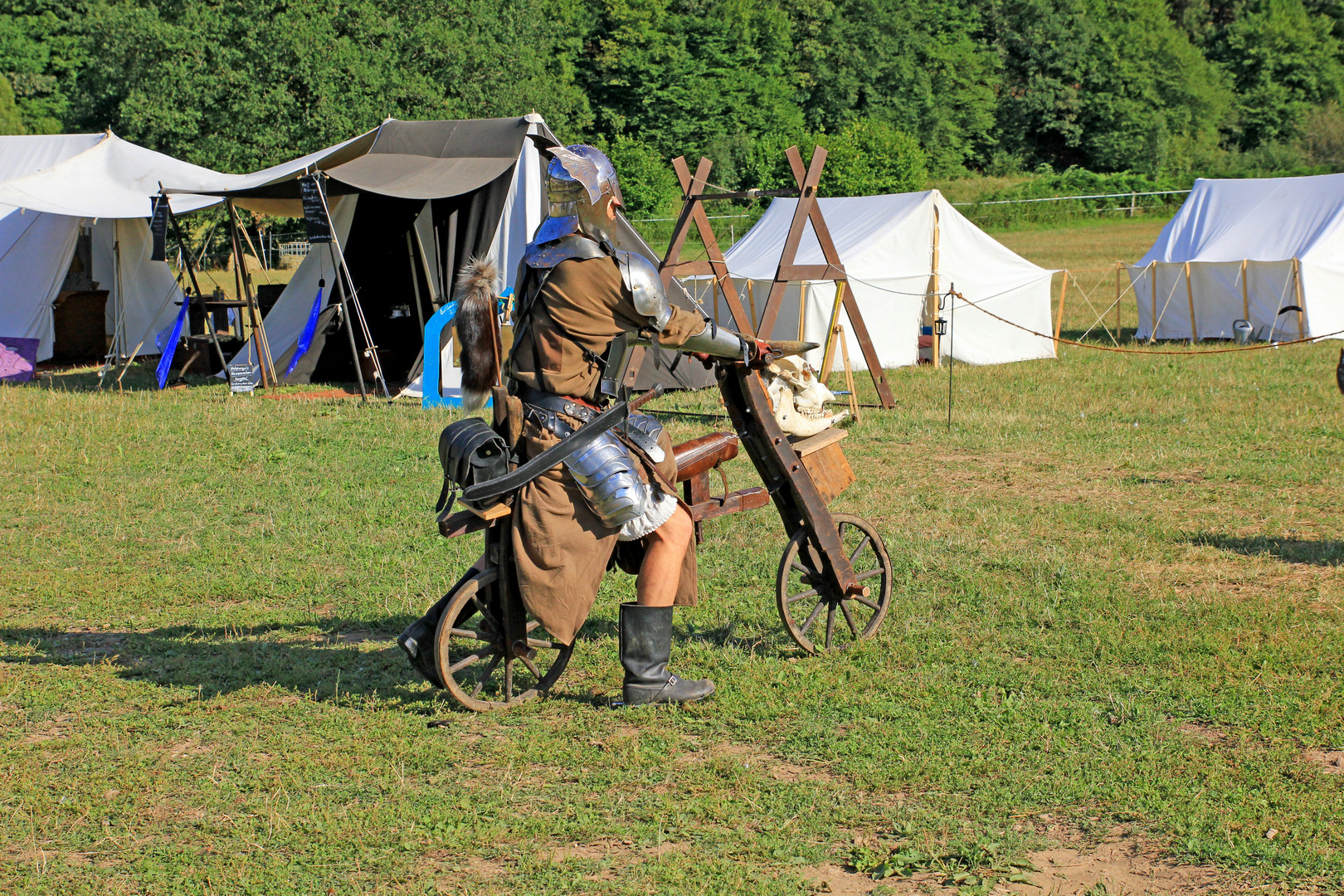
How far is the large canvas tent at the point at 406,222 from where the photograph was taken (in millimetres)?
11977

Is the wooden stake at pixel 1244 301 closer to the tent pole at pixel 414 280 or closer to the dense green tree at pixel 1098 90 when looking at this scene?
the tent pole at pixel 414 280

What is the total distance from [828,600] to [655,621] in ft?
3.16

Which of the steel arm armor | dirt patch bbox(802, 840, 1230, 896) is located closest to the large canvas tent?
the steel arm armor

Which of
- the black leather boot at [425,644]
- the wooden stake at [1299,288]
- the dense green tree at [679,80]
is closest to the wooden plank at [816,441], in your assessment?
the black leather boot at [425,644]

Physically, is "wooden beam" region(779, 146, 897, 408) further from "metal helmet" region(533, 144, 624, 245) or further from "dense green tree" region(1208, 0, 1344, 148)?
"dense green tree" region(1208, 0, 1344, 148)

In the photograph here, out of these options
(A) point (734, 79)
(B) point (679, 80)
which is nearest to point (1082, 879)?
(B) point (679, 80)

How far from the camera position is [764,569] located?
6066 mm

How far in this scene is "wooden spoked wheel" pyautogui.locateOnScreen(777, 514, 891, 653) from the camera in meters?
4.77

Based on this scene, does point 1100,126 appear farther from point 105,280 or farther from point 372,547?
point 372,547

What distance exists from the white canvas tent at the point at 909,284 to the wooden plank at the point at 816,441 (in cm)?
900

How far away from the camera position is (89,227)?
653 inches

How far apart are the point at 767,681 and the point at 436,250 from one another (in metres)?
9.39

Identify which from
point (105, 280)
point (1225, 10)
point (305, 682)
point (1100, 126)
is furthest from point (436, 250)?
point (1225, 10)

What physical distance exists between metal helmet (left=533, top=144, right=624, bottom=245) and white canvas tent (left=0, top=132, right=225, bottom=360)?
10506 mm
